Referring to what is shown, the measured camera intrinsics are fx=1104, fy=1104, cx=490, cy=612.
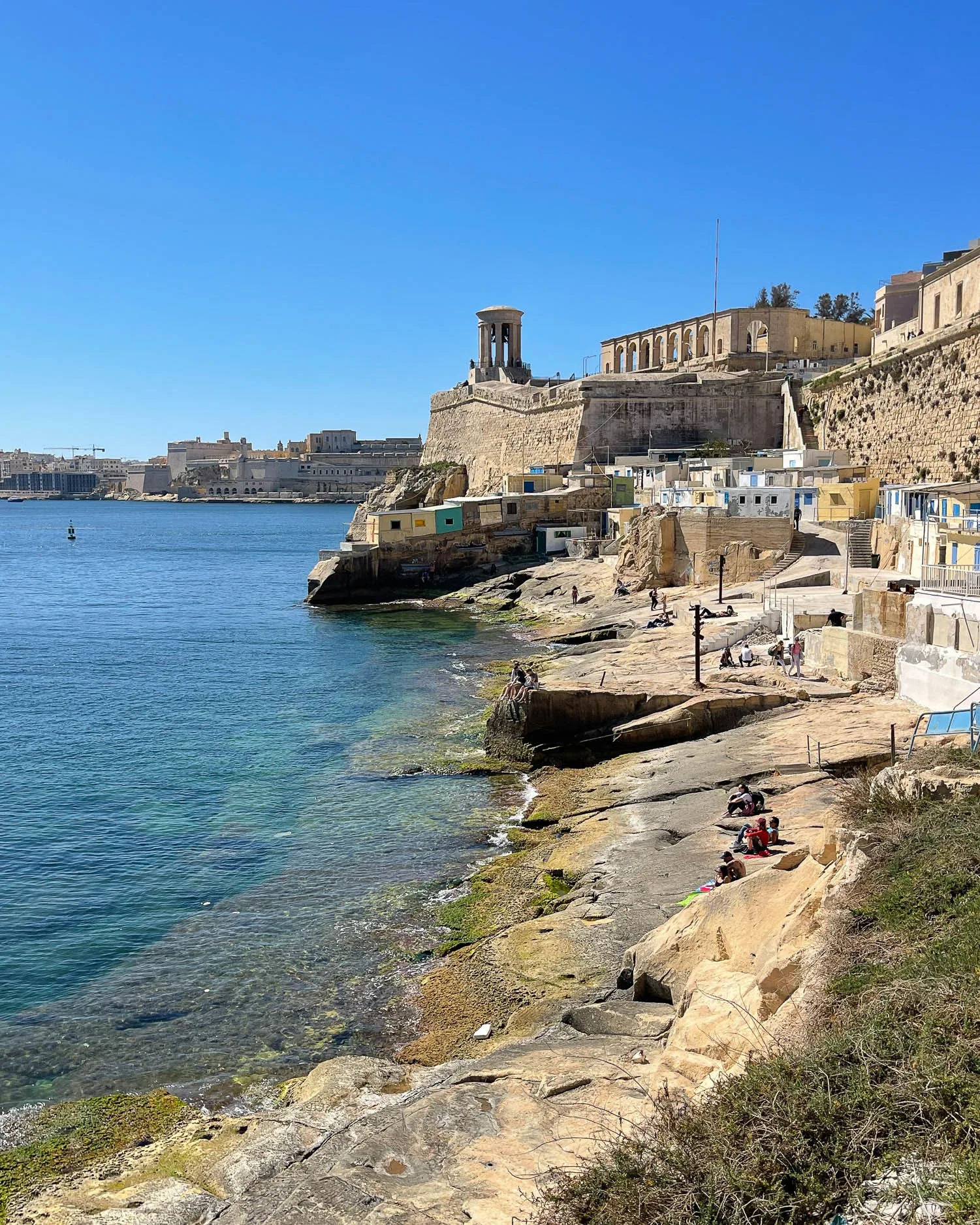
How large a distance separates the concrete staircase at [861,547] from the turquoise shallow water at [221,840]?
897 centimetres

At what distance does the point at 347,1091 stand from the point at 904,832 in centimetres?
426

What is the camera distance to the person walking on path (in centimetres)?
1725

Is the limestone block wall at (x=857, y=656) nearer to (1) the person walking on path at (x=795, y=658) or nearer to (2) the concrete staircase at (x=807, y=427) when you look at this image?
(1) the person walking on path at (x=795, y=658)

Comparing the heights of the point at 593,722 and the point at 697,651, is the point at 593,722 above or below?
below

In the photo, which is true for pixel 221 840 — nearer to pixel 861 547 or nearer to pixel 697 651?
pixel 697 651

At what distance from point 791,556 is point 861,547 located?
2.30m

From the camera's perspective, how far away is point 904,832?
748cm

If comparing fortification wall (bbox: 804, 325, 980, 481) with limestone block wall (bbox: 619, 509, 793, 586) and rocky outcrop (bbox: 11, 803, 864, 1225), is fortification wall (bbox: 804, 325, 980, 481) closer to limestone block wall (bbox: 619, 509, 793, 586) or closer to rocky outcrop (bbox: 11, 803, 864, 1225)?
limestone block wall (bbox: 619, 509, 793, 586)

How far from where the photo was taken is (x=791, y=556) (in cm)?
2745

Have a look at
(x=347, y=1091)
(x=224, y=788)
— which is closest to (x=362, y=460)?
(x=224, y=788)

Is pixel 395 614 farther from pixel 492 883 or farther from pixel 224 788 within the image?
pixel 492 883

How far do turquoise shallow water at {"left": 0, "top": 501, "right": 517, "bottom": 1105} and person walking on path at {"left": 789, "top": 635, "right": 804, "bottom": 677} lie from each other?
479 centimetres

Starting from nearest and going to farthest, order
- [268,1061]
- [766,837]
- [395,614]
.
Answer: [268,1061], [766,837], [395,614]

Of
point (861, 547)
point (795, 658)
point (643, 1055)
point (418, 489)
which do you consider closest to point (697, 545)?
point (861, 547)
